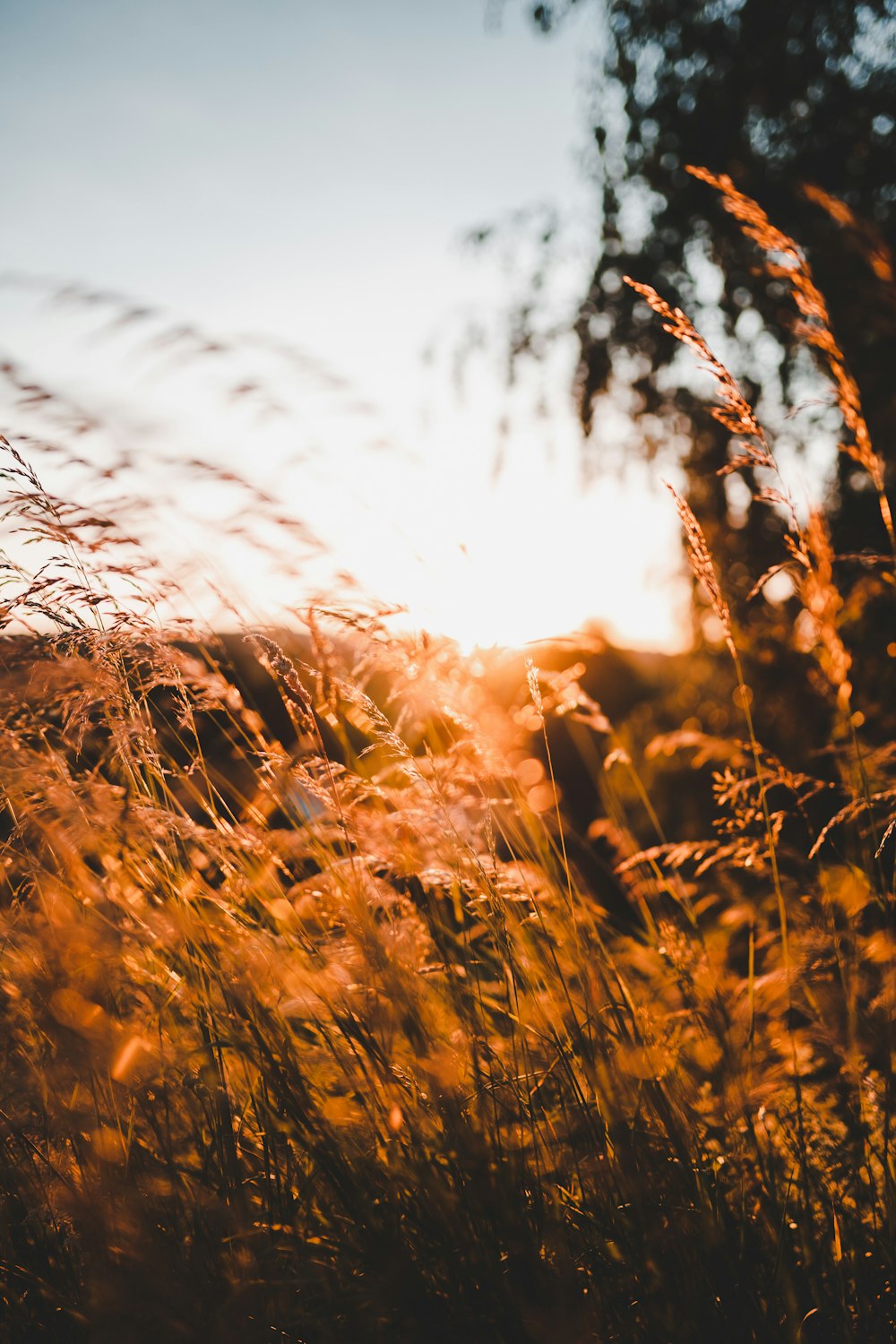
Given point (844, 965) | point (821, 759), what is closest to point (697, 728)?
point (821, 759)

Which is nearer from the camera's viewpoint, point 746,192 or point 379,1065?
point 379,1065

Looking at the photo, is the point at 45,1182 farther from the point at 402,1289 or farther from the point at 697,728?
the point at 697,728

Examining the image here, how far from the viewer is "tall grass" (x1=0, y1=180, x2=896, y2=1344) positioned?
105 centimetres

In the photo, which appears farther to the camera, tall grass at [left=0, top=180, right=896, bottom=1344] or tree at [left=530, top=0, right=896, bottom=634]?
tree at [left=530, top=0, right=896, bottom=634]

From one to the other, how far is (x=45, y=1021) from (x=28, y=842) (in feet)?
1.84

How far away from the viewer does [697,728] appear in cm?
477

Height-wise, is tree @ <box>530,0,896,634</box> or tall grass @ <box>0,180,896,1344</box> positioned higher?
tree @ <box>530,0,896,634</box>

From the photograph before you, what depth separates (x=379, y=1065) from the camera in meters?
1.17

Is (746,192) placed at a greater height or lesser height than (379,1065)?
greater

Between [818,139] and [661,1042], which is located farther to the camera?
[818,139]

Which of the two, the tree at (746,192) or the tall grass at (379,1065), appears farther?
the tree at (746,192)

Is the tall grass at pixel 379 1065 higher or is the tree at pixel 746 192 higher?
the tree at pixel 746 192

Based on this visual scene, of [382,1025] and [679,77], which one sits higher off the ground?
Answer: [679,77]

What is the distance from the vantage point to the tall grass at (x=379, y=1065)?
1047mm
